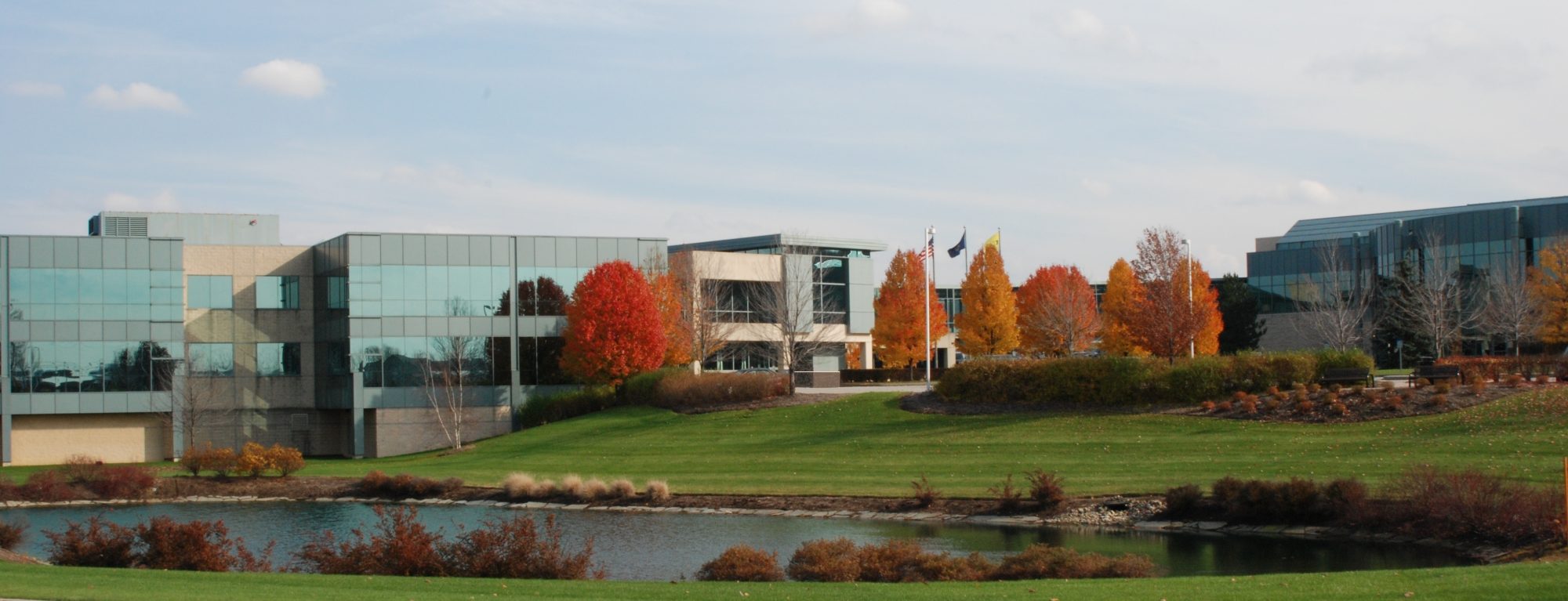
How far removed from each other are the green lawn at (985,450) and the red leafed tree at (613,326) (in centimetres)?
552

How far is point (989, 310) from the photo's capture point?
63.3 meters

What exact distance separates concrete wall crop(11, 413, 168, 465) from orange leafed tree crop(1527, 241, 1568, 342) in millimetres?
50463

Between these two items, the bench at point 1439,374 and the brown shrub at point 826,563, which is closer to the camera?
the brown shrub at point 826,563

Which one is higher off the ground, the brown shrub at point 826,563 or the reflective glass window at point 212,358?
the reflective glass window at point 212,358

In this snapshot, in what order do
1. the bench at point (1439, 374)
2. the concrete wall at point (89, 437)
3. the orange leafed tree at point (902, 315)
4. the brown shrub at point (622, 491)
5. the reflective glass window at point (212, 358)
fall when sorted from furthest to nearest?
the orange leafed tree at point (902, 315) → the reflective glass window at point (212, 358) → the concrete wall at point (89, 437) → the bench at point (1439, 374) → the brown shrub at point (622, 491)

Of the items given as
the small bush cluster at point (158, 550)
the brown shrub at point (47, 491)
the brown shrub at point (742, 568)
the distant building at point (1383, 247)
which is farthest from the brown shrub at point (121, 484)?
the distant building at point (1383, 247)

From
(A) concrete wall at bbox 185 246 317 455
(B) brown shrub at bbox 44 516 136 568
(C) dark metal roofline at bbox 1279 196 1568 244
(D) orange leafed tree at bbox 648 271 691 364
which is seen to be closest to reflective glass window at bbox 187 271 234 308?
(A) concrete wall at bbox 185 246 317 455

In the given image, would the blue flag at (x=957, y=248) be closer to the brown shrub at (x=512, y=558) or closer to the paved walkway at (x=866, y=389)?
the paved walkway at (x=866, y=389)

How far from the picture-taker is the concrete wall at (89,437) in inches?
1807

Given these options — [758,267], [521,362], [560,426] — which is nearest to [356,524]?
[560,426]

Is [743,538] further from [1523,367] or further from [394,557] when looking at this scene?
[1523,367]

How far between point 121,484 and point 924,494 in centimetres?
2169

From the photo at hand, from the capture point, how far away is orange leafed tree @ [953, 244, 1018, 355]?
63250 millimetres

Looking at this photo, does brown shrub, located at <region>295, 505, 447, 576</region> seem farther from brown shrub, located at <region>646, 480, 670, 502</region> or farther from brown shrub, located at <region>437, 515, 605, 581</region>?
brown shrub, located at <region>646, 480, 670, 502</region>
